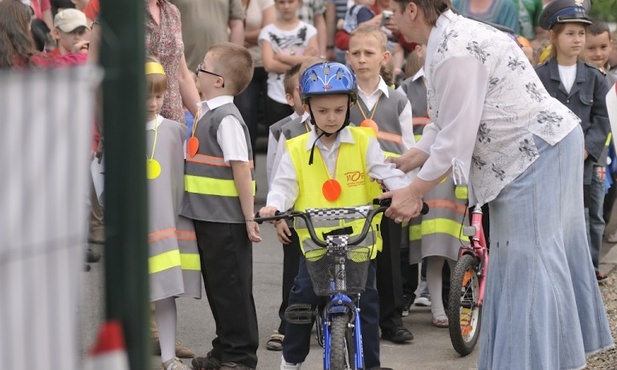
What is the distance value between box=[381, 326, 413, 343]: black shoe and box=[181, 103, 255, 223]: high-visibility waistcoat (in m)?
1.35

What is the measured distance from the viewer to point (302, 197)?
5.30m

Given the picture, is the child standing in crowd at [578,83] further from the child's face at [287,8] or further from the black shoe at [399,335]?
the child's face at [287,8]

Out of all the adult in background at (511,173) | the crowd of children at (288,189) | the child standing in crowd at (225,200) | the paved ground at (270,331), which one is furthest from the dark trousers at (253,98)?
the adult in background at (511,173)

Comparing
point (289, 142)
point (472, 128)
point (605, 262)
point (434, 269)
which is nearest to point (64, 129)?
point (472, 128)

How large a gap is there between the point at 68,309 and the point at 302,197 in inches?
125

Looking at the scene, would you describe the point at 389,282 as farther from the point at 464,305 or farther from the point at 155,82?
the point at 155,82

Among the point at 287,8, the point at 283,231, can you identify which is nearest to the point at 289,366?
the point at 283,231

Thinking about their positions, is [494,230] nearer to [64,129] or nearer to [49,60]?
[49,60]

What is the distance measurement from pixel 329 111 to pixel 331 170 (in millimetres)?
275

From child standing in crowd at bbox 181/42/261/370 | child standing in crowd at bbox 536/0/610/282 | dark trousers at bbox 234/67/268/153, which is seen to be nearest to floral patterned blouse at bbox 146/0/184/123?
child standing in crowd at bbox 181/42/261/370

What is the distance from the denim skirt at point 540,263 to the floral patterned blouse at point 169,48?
217 cm

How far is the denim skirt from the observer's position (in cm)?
460

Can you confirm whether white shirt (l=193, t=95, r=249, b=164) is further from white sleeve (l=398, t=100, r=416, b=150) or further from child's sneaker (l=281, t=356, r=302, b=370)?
white sleeve (l=398, t=100, r=416, b=150)

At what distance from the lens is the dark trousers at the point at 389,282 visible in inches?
256
